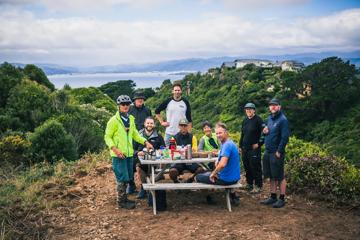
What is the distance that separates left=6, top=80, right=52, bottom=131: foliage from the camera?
98.4 ft

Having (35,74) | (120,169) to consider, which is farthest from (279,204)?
(35,74)

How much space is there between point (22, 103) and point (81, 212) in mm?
26084

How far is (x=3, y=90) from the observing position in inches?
1294

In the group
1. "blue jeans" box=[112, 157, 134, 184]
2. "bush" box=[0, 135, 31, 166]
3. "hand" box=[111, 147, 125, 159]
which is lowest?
"bush" box=[0, 135, 31, 166]

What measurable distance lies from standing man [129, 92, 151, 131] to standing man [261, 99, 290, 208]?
2.54m

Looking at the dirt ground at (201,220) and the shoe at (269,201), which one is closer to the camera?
the dirt ground at (201,220)

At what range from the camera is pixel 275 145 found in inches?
265

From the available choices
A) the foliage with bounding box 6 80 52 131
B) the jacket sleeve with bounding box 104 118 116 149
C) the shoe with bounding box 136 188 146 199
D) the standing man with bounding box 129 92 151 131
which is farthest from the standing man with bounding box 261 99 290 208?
the foliage with bounding box 6 80 52 131

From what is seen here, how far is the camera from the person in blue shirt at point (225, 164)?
20.5 ft

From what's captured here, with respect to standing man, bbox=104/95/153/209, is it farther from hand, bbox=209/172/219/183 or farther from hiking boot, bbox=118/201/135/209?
hand, bbox=209/172/219/183

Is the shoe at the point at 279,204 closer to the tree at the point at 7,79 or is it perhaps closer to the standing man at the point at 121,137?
the standing man at the point at 121,137

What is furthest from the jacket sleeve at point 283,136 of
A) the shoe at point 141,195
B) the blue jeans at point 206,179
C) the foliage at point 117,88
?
the foliage at point 117,88

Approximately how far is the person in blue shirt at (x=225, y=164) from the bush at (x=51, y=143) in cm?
1333

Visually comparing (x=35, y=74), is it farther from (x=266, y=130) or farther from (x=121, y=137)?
(x=266, y=130)
